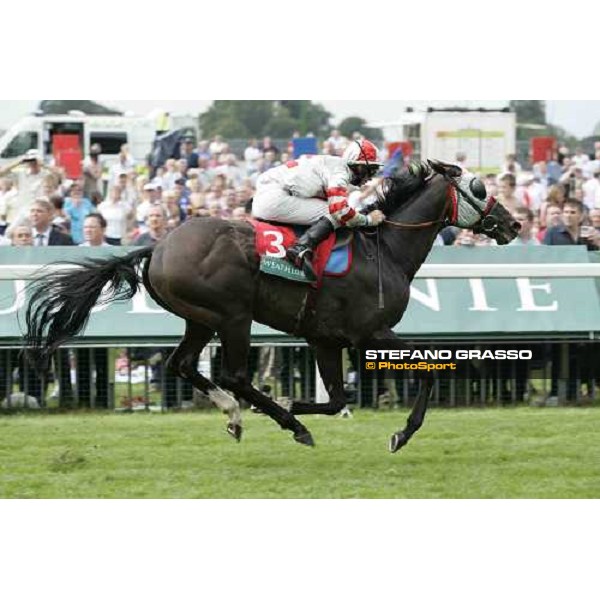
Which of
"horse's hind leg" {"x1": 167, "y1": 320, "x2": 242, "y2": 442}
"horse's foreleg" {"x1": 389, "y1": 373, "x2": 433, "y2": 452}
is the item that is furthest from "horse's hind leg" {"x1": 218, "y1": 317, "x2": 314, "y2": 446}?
"horse's foreleg" {"x1": 389, "y1": 373, "x2": 433, "y2": 452}

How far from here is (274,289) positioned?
8.55 metres

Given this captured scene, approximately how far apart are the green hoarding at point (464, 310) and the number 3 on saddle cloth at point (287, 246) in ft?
7.80

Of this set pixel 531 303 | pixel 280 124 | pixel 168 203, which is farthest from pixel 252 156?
pixel 280 124

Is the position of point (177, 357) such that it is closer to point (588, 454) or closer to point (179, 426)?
point (179, 426)

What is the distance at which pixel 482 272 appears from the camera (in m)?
10.3

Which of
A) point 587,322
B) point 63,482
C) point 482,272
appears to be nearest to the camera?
point 63,482

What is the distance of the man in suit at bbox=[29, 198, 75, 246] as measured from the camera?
1157cm

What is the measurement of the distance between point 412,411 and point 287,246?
122 centimetres

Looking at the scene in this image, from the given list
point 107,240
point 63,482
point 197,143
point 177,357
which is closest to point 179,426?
point 177,357

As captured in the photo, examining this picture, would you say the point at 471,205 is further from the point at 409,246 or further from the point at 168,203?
the point at 168,203

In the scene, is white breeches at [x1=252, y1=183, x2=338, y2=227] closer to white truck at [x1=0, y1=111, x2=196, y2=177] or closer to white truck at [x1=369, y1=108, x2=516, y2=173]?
white truck at [x1=369, y1=108, x2=516, y2=173]

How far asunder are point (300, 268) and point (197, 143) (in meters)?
11.2

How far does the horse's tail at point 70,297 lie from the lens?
28.6 ft

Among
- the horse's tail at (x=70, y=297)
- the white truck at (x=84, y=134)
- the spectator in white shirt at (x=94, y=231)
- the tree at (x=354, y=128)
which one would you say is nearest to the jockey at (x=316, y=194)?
the horse's tail at (x=70, y=297)
